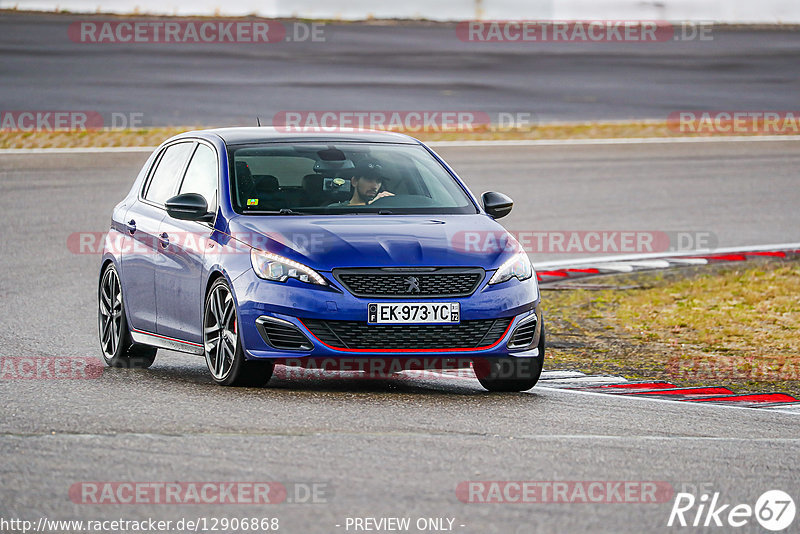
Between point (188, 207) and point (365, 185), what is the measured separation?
4.03ft

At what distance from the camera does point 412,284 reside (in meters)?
8.40

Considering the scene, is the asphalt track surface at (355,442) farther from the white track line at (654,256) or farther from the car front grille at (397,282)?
the white track line at (654,256)

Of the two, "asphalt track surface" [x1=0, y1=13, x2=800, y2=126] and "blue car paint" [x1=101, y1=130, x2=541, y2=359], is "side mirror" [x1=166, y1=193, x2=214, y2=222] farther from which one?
"asphalt track surface" [x1=0, y1=13, x2=800, y2=126]

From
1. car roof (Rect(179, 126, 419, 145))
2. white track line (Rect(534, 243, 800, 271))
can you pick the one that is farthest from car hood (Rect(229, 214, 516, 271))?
white track line (Rect(534, 243, 800, 271))

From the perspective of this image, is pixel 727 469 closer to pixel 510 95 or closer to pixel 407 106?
pixel 407 106

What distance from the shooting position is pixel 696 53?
38.6 meters

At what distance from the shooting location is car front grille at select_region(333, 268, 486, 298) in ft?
27.5

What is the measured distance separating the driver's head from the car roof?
14.5 inches

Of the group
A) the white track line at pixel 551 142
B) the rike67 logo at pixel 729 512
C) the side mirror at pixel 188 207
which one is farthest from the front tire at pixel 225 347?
the white track line at pixel 551 142

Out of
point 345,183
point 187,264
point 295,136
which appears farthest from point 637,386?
point 187,264

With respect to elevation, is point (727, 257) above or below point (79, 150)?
below

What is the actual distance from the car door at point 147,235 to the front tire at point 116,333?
155 mm

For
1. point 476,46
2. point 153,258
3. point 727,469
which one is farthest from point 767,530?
point 476,46

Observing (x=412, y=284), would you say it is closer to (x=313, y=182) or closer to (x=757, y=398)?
(x=313, y=182)
